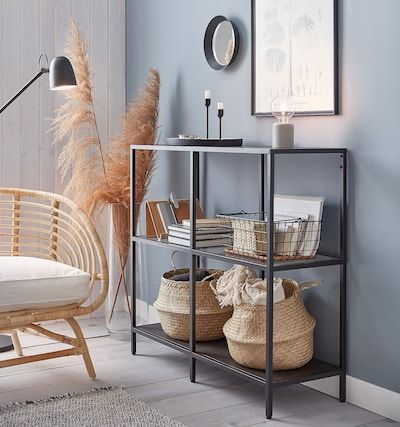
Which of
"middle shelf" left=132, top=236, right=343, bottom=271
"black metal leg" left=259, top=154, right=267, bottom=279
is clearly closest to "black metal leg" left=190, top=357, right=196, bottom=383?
"middle shelf" left=132, top=236, right=343, bottom=271

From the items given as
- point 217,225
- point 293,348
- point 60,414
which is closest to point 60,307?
point 60,414

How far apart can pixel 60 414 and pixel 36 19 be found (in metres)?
2.16

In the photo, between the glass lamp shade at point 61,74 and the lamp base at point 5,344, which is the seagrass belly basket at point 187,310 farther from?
the glass lamp shade at point 61,74

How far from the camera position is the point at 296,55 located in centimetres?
309

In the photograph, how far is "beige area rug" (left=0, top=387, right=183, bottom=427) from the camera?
2736 millimetres

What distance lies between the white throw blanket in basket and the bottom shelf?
20cm

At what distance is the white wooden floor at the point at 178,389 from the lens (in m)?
2.81

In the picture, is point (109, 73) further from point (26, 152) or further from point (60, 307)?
point (60, 307)

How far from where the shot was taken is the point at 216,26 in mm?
3590

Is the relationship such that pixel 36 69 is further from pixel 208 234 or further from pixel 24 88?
pixel 208 234

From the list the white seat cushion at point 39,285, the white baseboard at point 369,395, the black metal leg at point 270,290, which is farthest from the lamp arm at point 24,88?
the white baseboard at point 369,395

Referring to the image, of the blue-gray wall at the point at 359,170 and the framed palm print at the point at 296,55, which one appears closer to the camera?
the blue-gray wall at the point at 359,170

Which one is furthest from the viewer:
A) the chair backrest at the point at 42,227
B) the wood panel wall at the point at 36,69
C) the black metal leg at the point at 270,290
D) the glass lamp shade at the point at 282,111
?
the wood panel wall at the point at 36,69

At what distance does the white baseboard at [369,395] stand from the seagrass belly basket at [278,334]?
0.16 m
